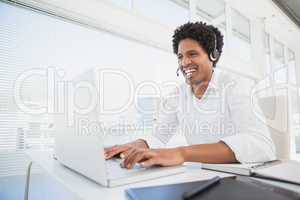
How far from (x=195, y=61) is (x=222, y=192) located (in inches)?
38.3

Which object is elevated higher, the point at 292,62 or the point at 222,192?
the point at 292,62

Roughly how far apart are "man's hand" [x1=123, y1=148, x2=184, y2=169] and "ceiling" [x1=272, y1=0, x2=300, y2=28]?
4.68 metres

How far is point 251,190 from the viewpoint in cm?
50

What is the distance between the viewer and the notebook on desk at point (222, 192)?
47cm

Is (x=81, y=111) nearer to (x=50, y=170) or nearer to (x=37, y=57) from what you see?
(x=50, y=170)

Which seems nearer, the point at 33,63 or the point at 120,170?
the point at 120,170

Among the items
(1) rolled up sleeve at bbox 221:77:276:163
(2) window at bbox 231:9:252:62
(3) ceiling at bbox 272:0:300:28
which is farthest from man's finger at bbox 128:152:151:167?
(3) ceiling at bbox 272:0:300:28

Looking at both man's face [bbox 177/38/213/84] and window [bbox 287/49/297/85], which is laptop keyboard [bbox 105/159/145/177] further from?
window [bbox 287/49/297/85]

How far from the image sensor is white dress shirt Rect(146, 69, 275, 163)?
2.96 ft

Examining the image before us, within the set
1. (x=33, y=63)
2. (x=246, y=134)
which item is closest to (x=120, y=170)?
(x=246, y=134)

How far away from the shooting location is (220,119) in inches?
48.4

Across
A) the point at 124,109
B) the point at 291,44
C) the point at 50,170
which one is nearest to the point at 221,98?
the point at 50,170

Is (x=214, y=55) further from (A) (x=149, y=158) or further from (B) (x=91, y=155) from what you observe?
(B) (x=91, y=155)

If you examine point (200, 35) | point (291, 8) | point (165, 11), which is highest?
point (291, 8)
